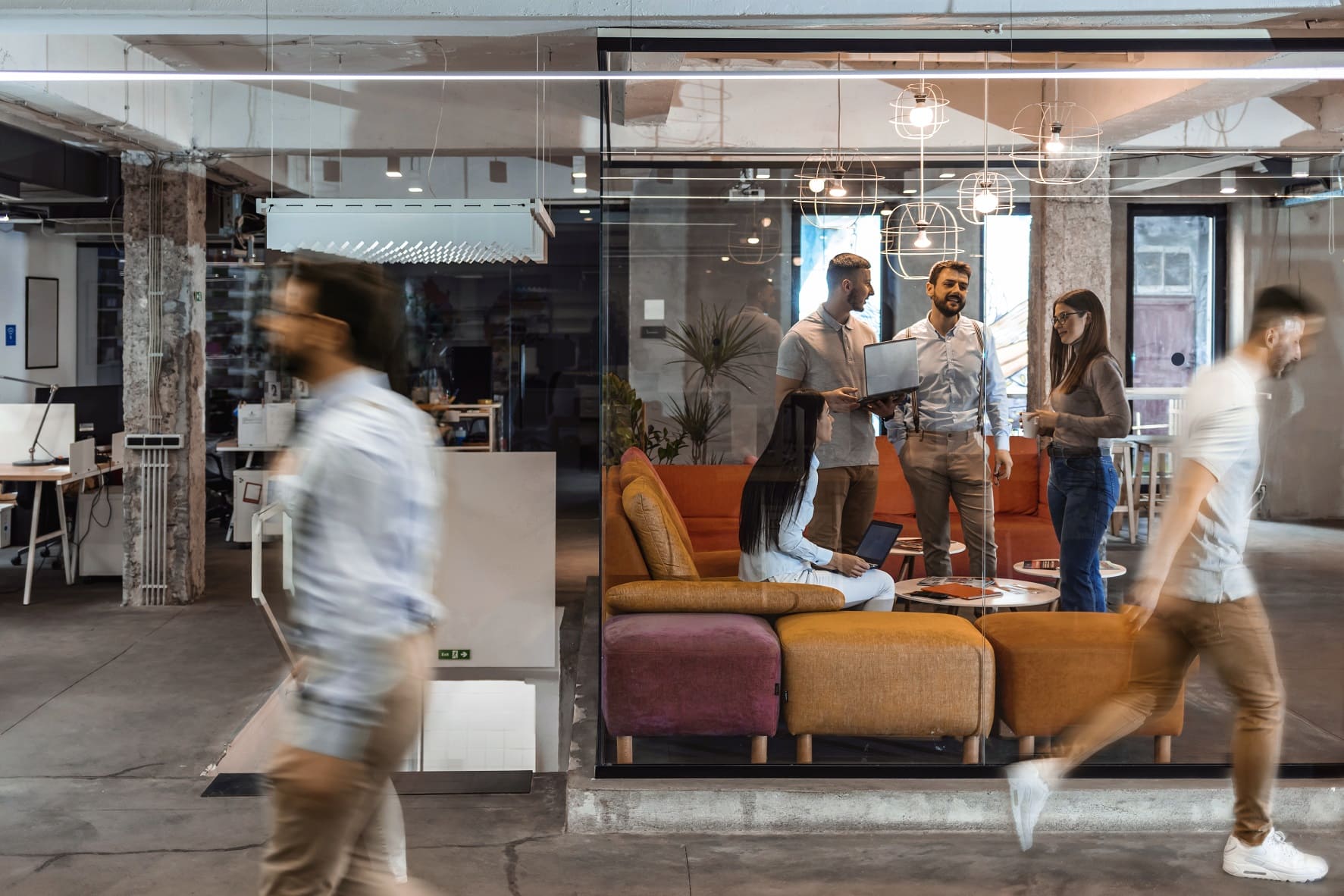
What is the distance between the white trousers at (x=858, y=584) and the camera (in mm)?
4035

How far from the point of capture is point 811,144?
4027mm

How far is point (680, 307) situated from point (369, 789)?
2.25 meters

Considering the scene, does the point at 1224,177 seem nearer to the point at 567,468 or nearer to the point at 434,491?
the point at 434,491

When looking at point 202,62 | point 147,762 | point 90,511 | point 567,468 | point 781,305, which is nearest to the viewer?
point 781,305

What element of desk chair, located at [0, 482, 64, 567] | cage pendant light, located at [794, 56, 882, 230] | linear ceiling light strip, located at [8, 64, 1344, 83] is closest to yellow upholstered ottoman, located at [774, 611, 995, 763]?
cage pendant light, located at [794, 56, 882, 230]

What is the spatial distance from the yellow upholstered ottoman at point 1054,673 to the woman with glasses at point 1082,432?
0.12 metres

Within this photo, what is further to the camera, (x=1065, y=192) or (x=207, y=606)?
(x=207, y=606)

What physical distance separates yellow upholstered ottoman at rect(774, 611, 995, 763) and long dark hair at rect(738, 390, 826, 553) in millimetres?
369

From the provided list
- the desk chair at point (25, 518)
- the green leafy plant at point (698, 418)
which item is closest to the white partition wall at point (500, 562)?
the green leafy plant at point (698, 418)

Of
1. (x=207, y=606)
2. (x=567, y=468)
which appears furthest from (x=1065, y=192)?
(x=567, y=468)

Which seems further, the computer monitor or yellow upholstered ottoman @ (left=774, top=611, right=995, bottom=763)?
the computer monitor

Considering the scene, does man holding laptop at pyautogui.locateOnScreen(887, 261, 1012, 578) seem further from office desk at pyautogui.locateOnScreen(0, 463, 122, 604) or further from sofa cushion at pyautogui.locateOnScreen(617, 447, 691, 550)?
office desk at pyautogui.locateOnScreen(0, 463, 122, 604)

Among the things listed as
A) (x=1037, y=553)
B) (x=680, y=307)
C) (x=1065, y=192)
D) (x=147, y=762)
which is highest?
(x=1065, y=192)

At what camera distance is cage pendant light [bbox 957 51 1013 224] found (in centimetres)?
398
